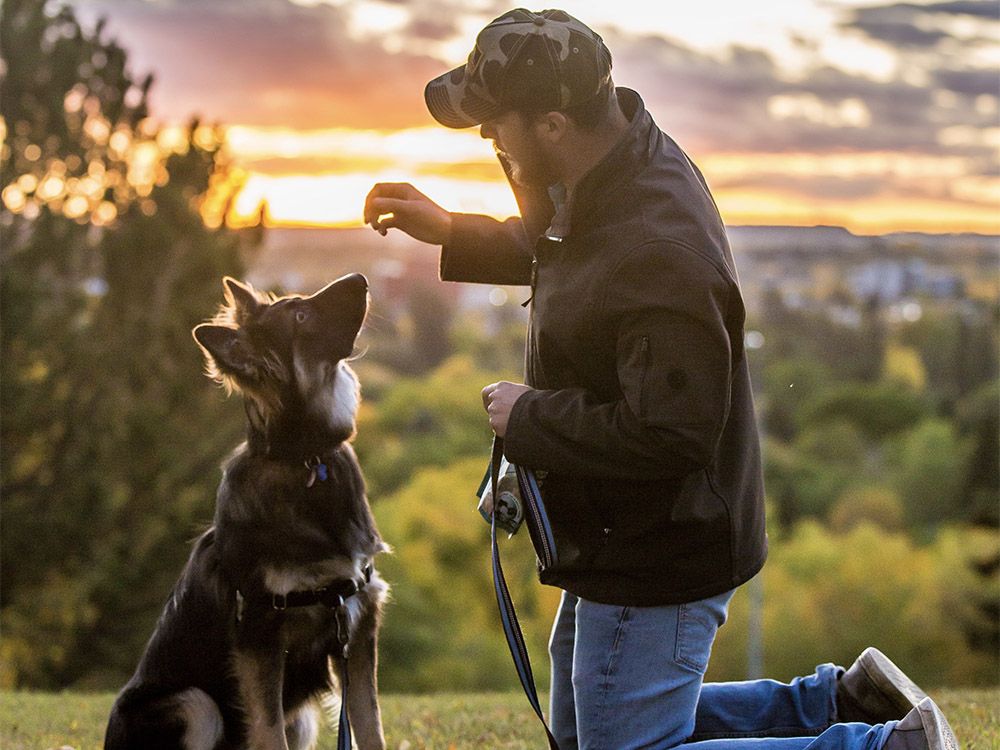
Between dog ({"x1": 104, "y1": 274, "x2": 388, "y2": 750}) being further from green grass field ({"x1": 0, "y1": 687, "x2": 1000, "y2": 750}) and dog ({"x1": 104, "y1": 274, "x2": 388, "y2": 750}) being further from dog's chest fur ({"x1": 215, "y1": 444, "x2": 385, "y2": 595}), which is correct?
green grass field ({"x1": 0, "y1": 687, "x2": 1000, "y2": 750})

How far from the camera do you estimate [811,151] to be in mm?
58344

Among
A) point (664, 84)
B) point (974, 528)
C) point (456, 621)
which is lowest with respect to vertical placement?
point (456, 621)

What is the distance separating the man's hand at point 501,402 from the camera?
3781 millimetres

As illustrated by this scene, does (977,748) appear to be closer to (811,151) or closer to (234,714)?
(234,714)

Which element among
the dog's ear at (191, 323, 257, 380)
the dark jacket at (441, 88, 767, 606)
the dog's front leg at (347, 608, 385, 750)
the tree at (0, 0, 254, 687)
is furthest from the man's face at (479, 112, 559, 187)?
the tree at (0, 0, 254, 687)

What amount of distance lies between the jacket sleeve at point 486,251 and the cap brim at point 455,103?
650 mm

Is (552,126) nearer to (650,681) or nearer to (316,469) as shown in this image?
(316,469)

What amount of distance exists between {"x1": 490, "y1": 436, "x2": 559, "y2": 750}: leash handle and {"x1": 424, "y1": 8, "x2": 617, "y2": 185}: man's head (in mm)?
943

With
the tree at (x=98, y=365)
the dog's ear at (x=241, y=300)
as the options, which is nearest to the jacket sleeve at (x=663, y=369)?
the dog's ear at (x=241, y=300)

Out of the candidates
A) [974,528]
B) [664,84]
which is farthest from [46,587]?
[974,528]

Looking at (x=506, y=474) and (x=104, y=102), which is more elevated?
(x=104, y=102)

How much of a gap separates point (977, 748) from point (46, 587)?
1965 centimetres

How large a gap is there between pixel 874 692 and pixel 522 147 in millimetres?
2214

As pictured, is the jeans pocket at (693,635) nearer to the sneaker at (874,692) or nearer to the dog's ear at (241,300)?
the sneaker at (874,692)
